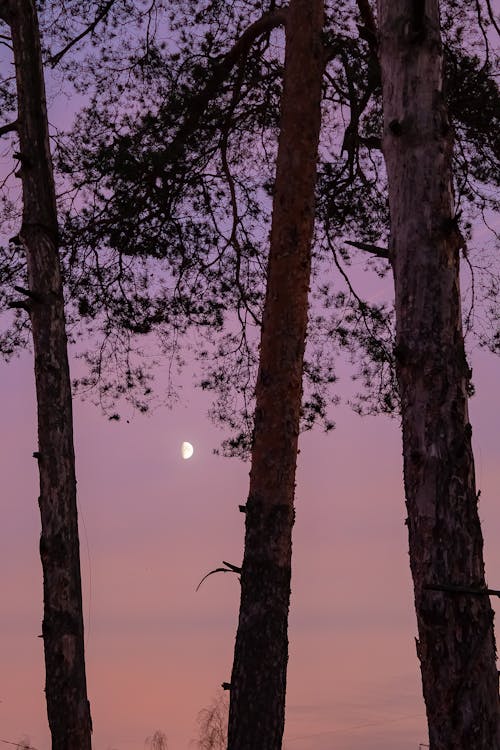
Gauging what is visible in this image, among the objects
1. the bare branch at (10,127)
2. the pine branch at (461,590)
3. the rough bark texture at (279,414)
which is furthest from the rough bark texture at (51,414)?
the pine branch at (461,590)

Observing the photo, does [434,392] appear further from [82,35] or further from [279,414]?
[82,35]

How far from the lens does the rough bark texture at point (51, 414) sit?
7.75 m

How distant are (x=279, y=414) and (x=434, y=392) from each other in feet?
9.93

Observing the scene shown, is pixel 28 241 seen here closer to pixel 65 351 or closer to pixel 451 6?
pixel 65 351

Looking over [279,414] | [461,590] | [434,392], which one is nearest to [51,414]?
[279,414]

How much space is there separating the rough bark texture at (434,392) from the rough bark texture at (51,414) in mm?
3959

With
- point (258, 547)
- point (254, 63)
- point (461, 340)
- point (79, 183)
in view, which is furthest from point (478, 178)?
point (461, 340)

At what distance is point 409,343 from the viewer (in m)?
5.00

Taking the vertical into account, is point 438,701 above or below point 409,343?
below

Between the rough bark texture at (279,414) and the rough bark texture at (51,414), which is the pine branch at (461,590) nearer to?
the rough bark texture at (279,414)

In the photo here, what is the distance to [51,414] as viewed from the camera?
27.0 ft

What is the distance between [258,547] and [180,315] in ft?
14.2

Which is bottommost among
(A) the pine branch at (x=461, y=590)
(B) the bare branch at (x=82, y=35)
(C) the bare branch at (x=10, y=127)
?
(A) the pine branch at (x=461, y=590)

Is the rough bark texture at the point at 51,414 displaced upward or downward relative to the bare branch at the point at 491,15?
downward
